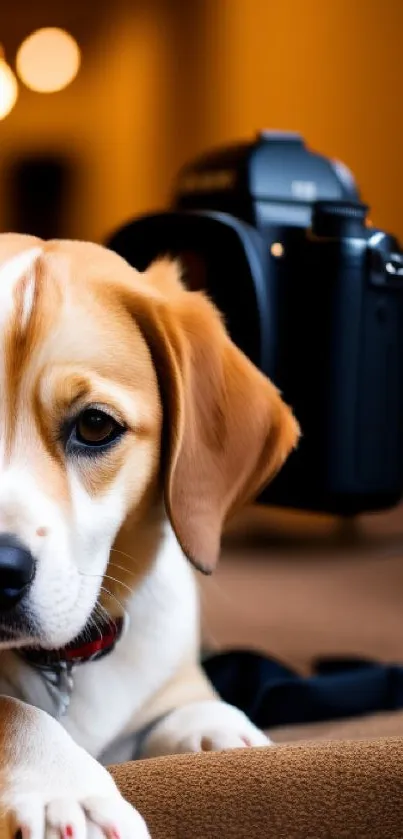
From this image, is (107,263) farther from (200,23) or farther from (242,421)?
(200,23)

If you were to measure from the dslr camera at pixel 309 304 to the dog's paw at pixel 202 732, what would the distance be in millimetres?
508

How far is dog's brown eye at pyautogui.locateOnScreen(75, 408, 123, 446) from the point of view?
0.86 metres

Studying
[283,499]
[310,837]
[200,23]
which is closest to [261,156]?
[283,499]

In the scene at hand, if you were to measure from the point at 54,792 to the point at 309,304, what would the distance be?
884mm

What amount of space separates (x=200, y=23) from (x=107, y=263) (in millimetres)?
3524

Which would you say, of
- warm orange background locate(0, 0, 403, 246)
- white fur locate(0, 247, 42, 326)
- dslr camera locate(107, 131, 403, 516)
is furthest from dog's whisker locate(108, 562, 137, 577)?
warm orange background locate(0, 0, 403, 246)

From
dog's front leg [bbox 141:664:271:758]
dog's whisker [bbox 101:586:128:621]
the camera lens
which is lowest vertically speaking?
dog's front leg [bbox 141:664:271:758]

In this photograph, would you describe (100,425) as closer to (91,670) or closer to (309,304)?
(91,670)

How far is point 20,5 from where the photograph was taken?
4926 mm

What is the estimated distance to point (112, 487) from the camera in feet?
2.85

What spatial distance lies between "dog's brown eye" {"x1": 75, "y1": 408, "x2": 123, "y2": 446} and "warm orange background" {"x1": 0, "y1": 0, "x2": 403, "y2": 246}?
2398 millimetres

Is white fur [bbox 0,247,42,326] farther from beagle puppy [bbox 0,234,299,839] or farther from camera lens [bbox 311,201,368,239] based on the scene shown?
camera lens [bbox 311,201,368,239]

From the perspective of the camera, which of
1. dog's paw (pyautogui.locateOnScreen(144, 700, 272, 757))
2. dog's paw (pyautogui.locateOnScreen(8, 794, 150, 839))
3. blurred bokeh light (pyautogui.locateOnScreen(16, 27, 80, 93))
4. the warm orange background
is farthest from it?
blurred bokeh light (pyautogui.locateOnScreen(16, 27, 80, 93))

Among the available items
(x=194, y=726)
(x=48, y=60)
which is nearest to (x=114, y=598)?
(x=194, y=726)
